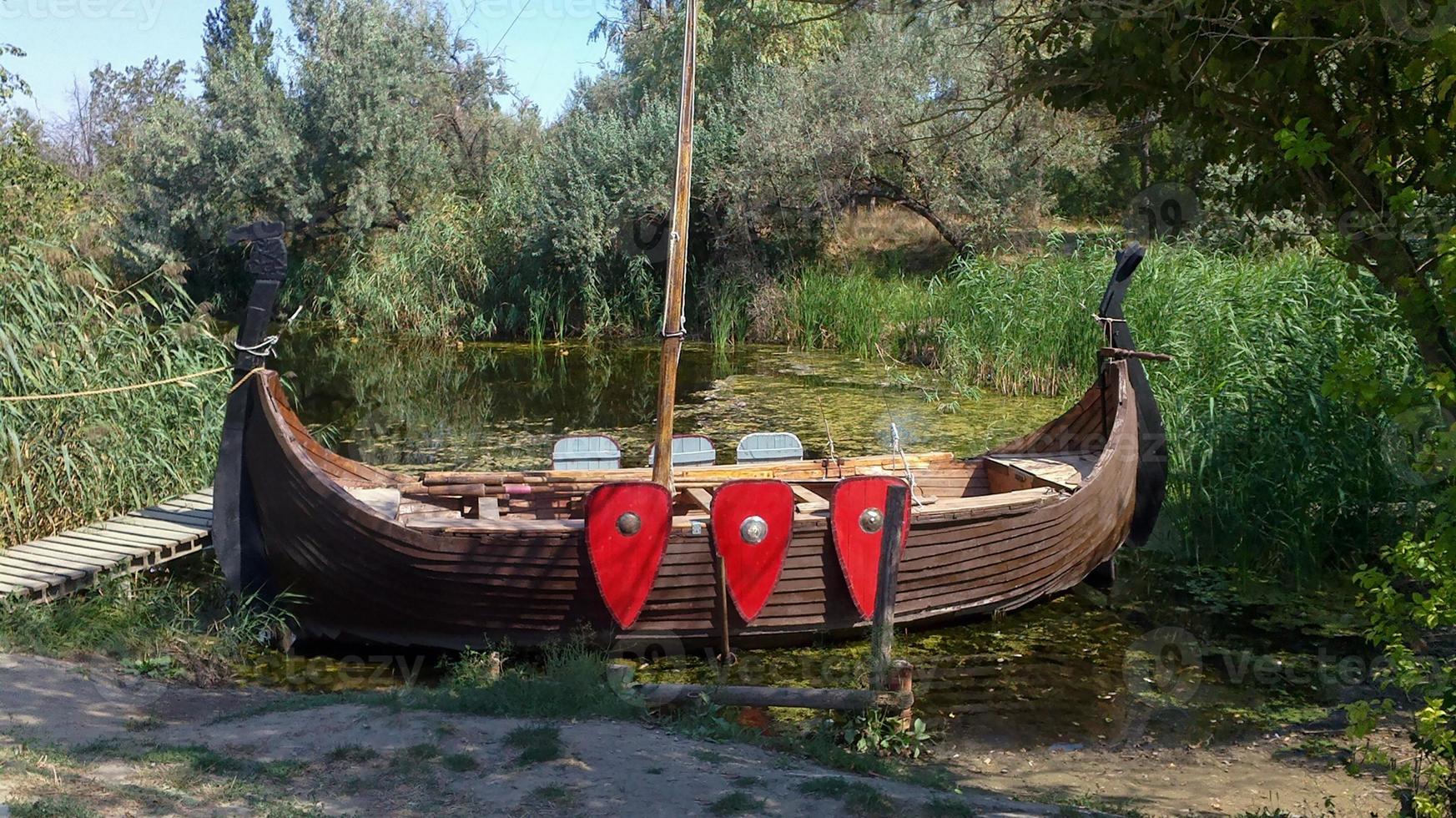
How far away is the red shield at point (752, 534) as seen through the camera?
6.86m

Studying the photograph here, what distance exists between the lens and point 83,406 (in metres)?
7.92

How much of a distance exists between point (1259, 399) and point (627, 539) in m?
4.59

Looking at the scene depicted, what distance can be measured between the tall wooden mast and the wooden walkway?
2843mm

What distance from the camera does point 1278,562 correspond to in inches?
327

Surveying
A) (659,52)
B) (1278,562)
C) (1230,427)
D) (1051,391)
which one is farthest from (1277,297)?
(659,52)

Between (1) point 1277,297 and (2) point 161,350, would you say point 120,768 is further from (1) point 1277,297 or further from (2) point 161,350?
(1) point 1277,297

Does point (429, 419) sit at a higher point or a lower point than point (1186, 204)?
lower

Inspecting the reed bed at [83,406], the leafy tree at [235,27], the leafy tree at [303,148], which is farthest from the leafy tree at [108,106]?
the reed bed at [83,406]

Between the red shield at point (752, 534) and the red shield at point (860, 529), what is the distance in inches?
12.1

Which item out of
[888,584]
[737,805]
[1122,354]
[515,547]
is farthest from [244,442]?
[1122,354]

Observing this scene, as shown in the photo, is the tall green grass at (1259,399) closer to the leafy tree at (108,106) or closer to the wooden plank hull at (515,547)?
the wooden plank hull at (515,547)

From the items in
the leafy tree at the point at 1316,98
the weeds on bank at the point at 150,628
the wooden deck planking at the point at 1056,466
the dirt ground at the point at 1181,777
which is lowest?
the dirt ground at the point at 1181,777

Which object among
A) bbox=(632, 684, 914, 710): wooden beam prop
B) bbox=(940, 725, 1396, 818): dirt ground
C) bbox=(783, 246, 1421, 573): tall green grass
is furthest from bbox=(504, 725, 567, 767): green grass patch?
bbox=(783, 246, 1421, 573): tall green grass

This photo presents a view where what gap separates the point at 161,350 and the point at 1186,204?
13504 millimetres
